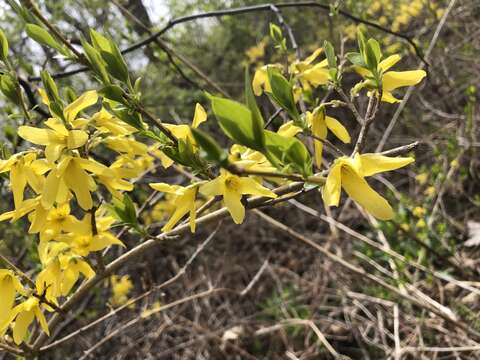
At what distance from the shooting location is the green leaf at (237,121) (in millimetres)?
623

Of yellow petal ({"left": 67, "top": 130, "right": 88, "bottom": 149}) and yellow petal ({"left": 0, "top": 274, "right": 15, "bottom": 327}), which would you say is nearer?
yellow petal ({"left": 67, "top": 130, "right": 88, "bottom": 149})

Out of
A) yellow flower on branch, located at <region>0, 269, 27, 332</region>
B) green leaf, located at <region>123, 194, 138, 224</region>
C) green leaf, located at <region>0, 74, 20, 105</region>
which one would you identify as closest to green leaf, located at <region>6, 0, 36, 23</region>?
green leaf, located at <region>0, 74, 20, 105</region>

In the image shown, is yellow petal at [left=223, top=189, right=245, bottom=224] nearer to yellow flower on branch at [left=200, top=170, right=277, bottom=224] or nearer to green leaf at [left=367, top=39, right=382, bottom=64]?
yellow flower on branch at [left=200, top=170, right=277, bottom=224]

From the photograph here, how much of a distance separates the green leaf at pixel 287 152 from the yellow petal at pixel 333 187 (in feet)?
0.13

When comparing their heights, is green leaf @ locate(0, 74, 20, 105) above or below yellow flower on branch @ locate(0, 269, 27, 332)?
above

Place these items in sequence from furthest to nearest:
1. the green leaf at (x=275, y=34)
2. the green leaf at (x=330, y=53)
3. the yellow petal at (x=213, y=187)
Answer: the green leaf at (x=275, y=34) < the green leaf at (x=330, y=53) < the yellow petal at (x=213, y=187)

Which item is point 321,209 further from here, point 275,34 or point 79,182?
point 79,182

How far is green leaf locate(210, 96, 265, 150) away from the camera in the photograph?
0.62m

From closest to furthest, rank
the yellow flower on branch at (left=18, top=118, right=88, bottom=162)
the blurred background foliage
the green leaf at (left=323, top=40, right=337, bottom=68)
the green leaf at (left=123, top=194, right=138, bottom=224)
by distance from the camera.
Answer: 1. the yellow flower on branch at (left=18, top=118, right=88, bottom=162)
2. the green leaf at (left=323, top=40, right=337, bottom=68)
3. the green leaf at (left=123, top=194, right=138, bottom=224)
4. the blurred background foliage

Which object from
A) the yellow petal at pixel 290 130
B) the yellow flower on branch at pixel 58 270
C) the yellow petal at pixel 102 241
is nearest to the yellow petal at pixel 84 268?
the yellow flower on branch at pixel 58 270

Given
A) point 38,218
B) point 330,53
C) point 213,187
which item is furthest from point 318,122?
point 38,218

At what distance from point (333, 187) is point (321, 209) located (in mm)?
3341

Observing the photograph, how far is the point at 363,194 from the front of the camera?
32.4 inches

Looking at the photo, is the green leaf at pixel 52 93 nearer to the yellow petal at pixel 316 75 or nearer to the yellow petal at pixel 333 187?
the yellow petal at pixel 333 187
